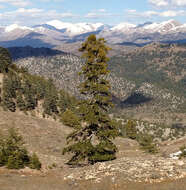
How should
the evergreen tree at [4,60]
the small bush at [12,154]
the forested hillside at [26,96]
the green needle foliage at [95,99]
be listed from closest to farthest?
the green needle foliage at [95,99] → the small bush at [12,154] → the forested hillside at [26,96] → the evergreen tree at [4,60]

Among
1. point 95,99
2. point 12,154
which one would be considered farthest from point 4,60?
point 95,99

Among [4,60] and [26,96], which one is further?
[4,60]

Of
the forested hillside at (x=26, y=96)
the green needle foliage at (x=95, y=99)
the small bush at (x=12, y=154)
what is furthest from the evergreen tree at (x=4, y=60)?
the green needle foliage at (x=95, y=99)

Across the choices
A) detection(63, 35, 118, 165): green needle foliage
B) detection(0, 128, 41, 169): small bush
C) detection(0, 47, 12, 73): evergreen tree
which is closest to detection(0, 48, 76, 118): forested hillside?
detection(0, 47, 12, 73): evergreen tree

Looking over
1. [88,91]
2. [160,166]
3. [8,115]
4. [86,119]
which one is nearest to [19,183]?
[86,119]

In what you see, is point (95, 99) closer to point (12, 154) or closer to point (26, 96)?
point (12, 154)

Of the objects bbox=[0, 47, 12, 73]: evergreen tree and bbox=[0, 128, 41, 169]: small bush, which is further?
bbox=[0, 47, 12, 73]: evergreen tree

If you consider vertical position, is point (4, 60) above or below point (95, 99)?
above

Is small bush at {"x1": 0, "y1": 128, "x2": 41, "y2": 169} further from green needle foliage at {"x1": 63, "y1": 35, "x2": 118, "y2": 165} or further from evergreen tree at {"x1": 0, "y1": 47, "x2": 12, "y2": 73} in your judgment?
evergreen tree at {"x1": 0, "y1": 47, "x2": 12, "y2": 73}

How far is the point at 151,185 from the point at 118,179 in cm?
337

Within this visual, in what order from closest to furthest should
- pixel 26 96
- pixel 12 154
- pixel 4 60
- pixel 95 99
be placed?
pixel 95 99 < pixel 12 154 < pixel 26 96 < pixel 4 60

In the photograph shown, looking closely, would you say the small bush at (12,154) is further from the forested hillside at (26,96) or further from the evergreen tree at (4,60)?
the evergreen tree at (4,60)

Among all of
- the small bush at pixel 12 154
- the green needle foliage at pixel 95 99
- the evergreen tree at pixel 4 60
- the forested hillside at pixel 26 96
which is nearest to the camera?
the green needle foliage at pixel 95 99

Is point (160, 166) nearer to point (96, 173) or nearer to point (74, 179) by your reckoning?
point (96, 173)
